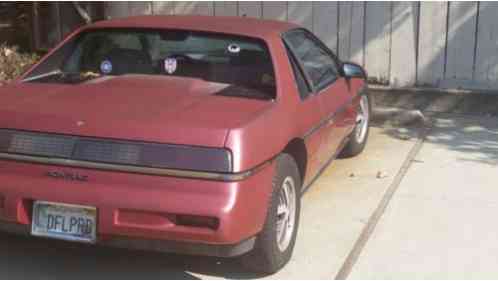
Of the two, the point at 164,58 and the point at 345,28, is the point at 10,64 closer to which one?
the point at 345,28

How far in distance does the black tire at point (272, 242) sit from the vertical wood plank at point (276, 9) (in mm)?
5544

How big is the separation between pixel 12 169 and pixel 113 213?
0.62 meters

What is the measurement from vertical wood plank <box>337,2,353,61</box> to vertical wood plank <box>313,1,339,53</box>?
0.21 ft

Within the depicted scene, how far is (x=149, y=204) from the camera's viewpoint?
376 centimetres

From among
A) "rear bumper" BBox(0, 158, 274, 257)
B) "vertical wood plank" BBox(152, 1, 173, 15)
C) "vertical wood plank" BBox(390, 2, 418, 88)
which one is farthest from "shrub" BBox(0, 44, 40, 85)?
"rear bumper" BBox(0, 158, 274, 257)

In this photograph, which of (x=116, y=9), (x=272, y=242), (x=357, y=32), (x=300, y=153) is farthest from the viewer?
(x=116, y=9)

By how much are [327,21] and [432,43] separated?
1.33 meters

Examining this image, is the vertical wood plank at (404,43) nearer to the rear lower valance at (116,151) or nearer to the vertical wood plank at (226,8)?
the vertical wood plank at (226,8)

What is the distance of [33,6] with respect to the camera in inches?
422

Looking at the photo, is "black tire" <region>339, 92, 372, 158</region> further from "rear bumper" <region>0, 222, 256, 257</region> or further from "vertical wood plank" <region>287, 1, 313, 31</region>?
"rear bumper" <region>0, 222, 256, 257</region>

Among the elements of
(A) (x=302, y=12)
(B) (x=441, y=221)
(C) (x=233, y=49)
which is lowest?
(B) (x=441, y=221)

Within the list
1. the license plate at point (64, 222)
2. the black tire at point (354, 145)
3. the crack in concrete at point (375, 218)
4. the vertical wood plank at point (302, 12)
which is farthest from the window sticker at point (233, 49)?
the vertical wood plank at point (302, 12)

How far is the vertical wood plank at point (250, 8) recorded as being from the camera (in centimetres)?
984

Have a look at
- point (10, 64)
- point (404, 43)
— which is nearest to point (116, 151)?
point (10, 64)
